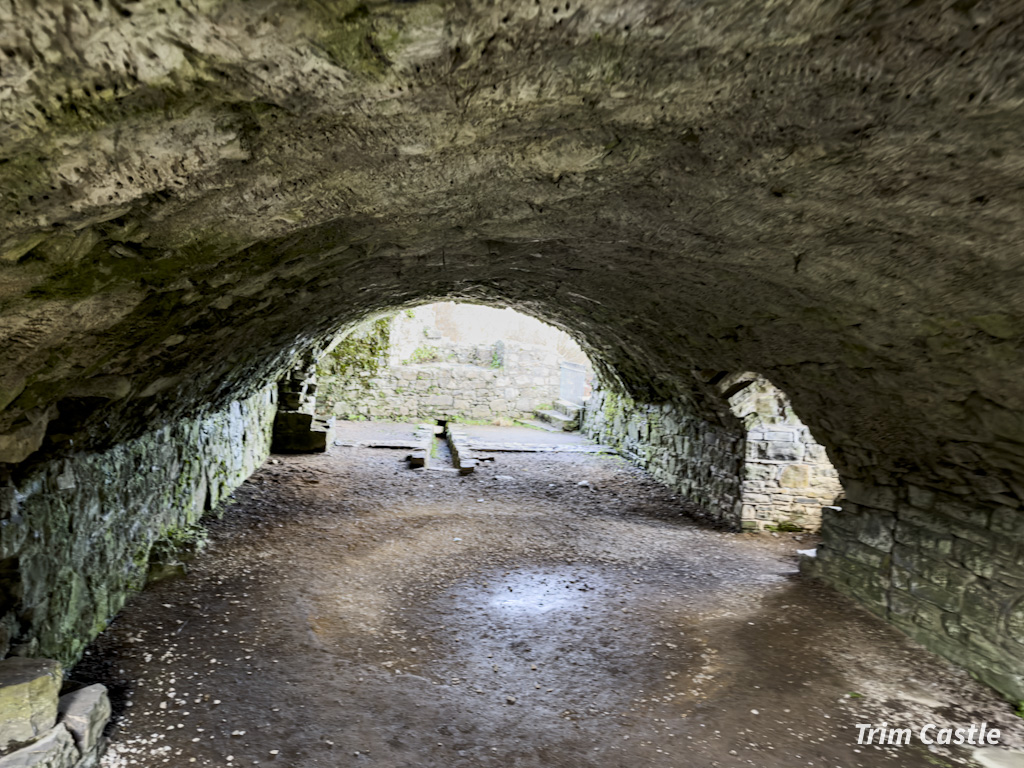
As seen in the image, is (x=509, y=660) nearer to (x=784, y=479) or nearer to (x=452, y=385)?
(x=784, y=479)

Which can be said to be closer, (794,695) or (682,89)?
(682,89)

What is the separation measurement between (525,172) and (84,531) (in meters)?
3.71

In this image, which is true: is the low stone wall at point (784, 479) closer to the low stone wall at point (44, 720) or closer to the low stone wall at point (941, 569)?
the low stone wall at point (941, 569)

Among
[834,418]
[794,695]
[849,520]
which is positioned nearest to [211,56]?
[794,695]

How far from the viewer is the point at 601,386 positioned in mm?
13344

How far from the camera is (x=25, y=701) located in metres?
2.46

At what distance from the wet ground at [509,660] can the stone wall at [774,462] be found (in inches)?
16.8

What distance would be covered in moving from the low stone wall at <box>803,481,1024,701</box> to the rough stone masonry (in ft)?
0.07

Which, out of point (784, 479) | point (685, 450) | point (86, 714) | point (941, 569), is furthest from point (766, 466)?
point (86, 714)

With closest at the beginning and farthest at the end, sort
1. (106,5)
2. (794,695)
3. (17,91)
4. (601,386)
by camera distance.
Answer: (106,5) < (17,91) < (794,695) < (601,386)

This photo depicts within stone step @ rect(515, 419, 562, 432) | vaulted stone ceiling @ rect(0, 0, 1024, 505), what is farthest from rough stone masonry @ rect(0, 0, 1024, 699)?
stone step @ rect(515, 419, 562, 432)

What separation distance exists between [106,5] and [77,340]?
69.0 inches

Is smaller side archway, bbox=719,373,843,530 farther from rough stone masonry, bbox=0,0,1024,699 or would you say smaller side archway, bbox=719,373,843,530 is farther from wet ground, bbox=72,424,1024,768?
rough stone masonry, bbox=0,0,1024,699

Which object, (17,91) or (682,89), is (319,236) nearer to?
(17,91)
